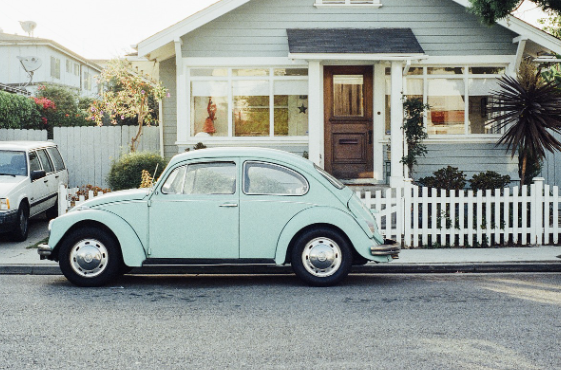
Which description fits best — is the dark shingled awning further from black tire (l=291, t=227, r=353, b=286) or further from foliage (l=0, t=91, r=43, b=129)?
foliage (l=0, t=91, r=43, b=129)

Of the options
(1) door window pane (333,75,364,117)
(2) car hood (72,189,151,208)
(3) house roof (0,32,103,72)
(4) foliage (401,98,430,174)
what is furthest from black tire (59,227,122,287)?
(3) house roof (0,32,103,72)

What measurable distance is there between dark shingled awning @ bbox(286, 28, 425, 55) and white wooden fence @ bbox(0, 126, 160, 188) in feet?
16.5

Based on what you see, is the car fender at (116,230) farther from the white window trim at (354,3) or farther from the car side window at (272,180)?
the white window trim at (354,3)

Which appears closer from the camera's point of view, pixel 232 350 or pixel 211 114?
pixel 232 350

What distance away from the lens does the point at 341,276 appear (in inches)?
328

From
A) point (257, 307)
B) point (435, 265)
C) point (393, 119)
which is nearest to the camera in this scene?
point (257, 307)

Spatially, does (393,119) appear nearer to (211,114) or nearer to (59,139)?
(211,114)

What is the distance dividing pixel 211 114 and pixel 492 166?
6.52 m

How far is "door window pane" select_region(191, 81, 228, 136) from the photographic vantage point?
15.7 m

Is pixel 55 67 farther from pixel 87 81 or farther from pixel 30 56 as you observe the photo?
pixel 87 81

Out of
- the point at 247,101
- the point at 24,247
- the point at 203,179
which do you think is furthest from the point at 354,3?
the point at 24,247

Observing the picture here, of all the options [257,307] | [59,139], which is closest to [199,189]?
[257,307]

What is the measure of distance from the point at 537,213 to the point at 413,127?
3.79 m

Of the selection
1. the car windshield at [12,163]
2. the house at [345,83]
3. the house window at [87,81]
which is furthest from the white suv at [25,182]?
the house window at [87,81]
